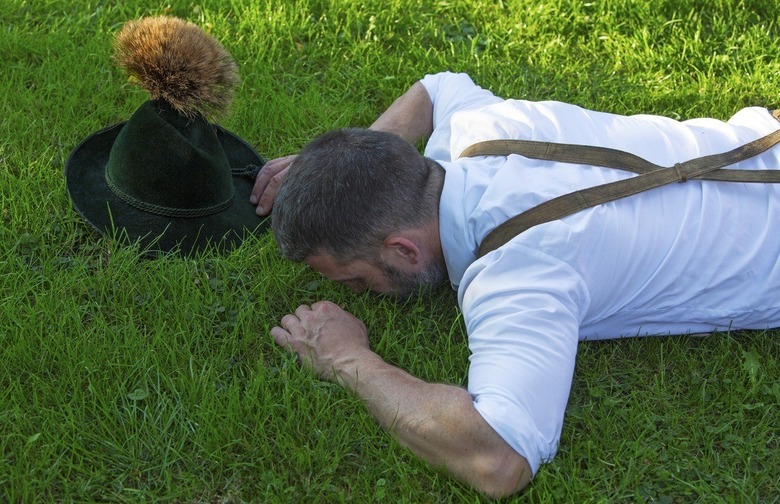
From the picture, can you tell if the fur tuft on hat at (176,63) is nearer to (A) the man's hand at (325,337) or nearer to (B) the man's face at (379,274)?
(B) the man's face at (379,274)

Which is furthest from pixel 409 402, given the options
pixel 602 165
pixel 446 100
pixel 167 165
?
pixel 446 100

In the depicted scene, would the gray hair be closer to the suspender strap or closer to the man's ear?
the man's ear

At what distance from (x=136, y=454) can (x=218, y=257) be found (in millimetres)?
981

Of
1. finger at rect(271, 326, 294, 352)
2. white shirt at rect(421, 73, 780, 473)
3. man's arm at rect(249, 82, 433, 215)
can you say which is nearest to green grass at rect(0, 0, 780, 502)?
finger at rect(271, 326, 294, 352)

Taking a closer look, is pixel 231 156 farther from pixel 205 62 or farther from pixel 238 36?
pixel 238 36

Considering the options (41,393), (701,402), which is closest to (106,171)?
(41,393)

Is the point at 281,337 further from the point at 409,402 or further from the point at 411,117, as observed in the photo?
the point at 411,117

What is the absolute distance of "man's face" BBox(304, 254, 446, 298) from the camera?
3322 millimetres

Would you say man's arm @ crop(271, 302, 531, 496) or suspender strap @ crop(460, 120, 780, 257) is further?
suspender strap @ crop(460, 120, 780, 257)

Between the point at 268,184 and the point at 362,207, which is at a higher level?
the point at 362,207

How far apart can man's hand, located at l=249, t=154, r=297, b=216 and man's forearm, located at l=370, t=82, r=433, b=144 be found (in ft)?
1.74

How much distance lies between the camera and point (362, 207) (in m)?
3.17

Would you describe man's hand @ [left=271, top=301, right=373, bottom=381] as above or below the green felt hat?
below

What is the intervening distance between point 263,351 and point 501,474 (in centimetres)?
112
